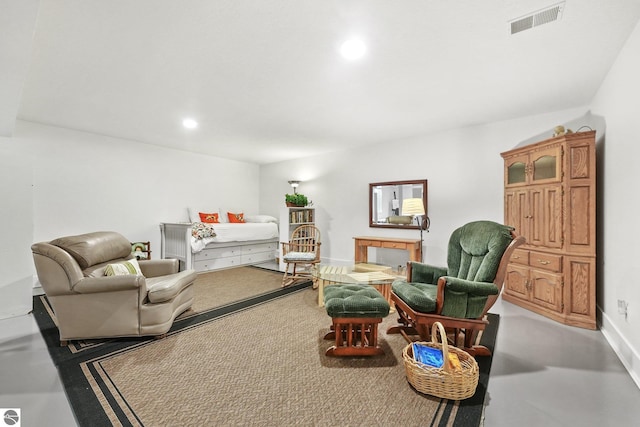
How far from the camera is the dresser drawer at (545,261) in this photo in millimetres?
2990

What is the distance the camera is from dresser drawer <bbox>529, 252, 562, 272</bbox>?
2.99 metres

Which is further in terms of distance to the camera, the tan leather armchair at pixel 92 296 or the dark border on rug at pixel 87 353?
the tan leather armchair at pixel 92 296

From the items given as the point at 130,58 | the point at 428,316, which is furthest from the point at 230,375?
the point at 130,58

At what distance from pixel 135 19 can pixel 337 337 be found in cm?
275

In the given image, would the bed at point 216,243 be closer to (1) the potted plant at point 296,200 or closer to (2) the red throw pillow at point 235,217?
(2) the red throw pillow at point 235,217

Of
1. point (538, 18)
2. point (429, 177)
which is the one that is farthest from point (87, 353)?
point (429, 177)

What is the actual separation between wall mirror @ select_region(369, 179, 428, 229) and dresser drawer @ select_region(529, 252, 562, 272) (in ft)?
5.48

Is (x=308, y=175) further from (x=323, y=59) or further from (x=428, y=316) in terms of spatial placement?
(x=428, y=316)

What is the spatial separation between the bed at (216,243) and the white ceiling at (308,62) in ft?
6.18

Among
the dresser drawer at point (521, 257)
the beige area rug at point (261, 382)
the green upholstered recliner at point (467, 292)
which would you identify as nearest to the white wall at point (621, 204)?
the dresser drawer at point (521, 257)

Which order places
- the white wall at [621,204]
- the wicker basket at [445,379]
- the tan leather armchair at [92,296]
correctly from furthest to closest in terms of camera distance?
the tan leather armchair at [92,296] < the white wall at [621,204] < the wicker basket at [445,379]

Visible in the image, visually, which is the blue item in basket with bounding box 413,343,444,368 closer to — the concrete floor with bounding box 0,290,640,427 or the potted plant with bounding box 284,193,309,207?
the concrete floor with bounding box 0,290,640,427

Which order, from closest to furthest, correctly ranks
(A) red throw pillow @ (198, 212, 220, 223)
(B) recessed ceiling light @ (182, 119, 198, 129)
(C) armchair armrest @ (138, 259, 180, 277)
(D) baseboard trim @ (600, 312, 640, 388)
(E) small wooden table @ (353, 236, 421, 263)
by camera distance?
(D) baseboard trim @ (600, 312, 640, 388) < (C) armchair armrest @ (138, 259, 180, 277) < (B) recessed ceiling light @ (182, 119, 198, 129) < (E) small wooden table @ (353, 236, 421, 263) < (A) red throw pillow @ (198, 212, 220, 223)

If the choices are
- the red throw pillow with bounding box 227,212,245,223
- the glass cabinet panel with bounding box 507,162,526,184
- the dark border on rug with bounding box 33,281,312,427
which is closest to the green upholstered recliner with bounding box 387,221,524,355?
the glass cabinet panel with bounding box 507,162,526,184
